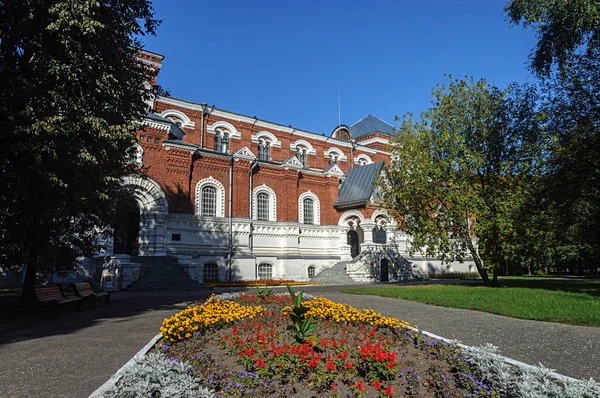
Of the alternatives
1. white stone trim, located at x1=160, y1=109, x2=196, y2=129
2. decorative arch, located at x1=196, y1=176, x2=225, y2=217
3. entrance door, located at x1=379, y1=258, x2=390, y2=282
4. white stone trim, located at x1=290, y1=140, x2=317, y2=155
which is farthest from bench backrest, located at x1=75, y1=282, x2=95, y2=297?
white stone trim, located at x1=290, y1=140, x2=317, y2=155

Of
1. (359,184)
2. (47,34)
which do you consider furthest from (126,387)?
(359,184)

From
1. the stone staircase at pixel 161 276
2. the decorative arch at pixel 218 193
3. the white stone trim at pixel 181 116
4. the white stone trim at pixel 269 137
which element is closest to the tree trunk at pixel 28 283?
the stone staircase at pixel 161 276

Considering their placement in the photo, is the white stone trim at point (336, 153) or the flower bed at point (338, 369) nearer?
the flower bed at point (338, 369)

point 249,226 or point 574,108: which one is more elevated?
point 574,108

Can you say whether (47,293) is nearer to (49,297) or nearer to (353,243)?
(49,297)

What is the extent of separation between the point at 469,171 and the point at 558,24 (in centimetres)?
711

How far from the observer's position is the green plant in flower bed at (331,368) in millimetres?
4953

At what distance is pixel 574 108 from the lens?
1628 cm

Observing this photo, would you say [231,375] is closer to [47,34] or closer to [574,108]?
[47,34]

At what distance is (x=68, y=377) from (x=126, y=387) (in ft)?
5.82

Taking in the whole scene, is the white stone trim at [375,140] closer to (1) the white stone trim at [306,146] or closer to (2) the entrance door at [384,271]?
(1) the white stone trim at [306,146]

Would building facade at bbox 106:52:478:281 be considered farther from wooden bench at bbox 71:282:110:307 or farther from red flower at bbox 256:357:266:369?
red flower at bbox 256:357:266:369

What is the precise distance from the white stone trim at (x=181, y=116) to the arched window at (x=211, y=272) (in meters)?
10.7

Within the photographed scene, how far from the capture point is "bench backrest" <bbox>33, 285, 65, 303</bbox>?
11125mm
